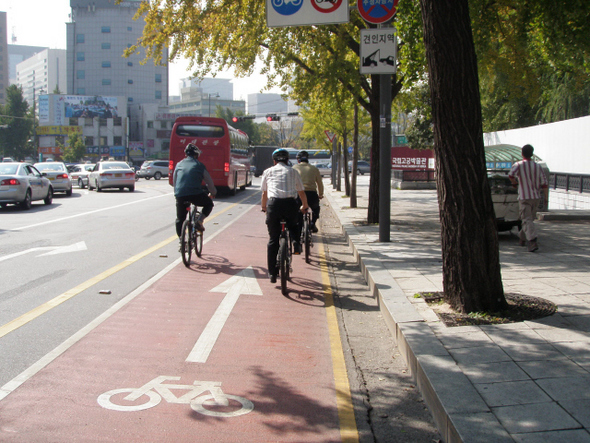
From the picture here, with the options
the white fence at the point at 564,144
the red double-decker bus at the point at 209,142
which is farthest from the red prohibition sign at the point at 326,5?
the red double-decker bus at the point at 209,142

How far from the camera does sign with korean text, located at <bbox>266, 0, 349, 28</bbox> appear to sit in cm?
1033

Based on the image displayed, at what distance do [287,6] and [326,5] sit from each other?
684 millimetres

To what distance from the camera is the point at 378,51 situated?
11.1 meters

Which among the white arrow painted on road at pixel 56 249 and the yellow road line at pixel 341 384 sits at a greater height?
the white arrow painted on road at pixel 56 249

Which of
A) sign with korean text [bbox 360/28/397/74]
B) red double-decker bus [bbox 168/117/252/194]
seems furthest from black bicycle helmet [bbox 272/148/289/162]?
red double-decker bus [bbox 168/117/252/194]

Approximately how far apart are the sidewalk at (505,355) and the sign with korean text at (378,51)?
380 centimetres

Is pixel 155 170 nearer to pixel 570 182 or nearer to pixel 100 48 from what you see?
pixel 570 182

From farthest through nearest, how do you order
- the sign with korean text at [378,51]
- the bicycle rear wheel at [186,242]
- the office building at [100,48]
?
the office building at [100,48] < the sign with korean text at [378,51] < the bicycle rear wheel at [186,242]

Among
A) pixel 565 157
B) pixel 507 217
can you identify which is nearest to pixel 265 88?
pixel 507 217

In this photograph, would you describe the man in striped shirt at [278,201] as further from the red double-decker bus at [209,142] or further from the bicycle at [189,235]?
the red double-decker bus at [209,142]

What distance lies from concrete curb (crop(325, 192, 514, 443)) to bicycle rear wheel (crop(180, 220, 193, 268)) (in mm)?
3460

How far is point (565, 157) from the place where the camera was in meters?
20.1

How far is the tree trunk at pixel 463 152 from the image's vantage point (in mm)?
5898

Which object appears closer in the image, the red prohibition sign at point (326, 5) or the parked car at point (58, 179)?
the red prohibition sign at point (326, 5)
